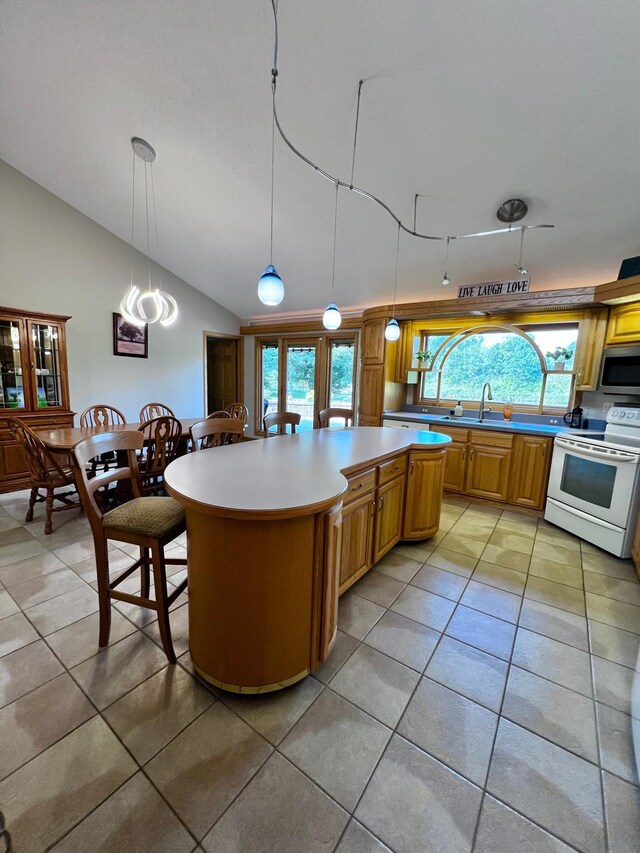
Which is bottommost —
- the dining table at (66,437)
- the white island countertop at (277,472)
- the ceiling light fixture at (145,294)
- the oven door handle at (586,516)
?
the oven door handle at (586,516)

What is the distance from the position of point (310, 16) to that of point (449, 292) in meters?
2.87

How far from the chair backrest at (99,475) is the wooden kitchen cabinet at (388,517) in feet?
4.81

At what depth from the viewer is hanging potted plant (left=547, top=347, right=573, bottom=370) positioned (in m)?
3.74

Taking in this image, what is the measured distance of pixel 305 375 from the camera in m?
6.10

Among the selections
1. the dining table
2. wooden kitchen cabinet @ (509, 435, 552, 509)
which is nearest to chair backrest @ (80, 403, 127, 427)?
the dining table

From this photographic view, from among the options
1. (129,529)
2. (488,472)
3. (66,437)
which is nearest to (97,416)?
(66,437)

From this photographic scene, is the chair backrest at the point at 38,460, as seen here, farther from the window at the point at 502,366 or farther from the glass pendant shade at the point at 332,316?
the window at the point at 502,366

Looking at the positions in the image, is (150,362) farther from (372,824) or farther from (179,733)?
(372,824)

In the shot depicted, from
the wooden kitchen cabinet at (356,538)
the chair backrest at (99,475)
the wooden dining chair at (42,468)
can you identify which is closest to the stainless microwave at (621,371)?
the wooden kitchen cabinet at (356,538)

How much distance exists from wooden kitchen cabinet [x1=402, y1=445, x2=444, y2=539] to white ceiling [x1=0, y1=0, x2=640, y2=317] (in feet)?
7.25

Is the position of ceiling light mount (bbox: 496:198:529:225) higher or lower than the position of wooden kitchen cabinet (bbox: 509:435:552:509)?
higher

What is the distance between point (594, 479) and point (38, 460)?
470 cm

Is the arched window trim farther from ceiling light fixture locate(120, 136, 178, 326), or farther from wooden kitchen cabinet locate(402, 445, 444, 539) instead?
ceiling light fixture locate(120, 136, 178, 326)

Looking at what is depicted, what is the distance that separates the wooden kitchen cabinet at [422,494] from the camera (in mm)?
2574
